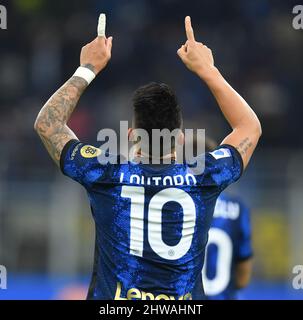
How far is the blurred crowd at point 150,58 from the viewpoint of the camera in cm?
1264

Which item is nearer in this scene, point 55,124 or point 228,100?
point 55,124

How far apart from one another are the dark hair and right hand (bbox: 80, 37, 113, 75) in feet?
1.06

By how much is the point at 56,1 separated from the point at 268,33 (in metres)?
3.95

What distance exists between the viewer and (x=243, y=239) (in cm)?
568

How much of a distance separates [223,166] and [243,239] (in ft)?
7.87

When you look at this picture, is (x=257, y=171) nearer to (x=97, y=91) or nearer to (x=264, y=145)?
(x=264, y=145)

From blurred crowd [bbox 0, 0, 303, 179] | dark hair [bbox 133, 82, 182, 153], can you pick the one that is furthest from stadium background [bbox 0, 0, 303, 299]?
dark hair [bbox 133, 82, 182, 153]

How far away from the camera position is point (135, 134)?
133 inches

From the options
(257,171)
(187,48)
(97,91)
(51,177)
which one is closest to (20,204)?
(51,177)

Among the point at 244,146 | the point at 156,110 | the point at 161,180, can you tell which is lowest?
the point at 161,180

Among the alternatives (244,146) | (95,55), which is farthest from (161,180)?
(95,55)

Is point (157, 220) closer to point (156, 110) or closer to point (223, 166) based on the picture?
point (223, 166)

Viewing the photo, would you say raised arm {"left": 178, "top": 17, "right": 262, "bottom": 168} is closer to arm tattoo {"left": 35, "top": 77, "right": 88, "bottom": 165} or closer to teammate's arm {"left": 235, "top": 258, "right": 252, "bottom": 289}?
arm tattoo {"left": 35, "top": 77, "right": 88, "bottom": 165}
